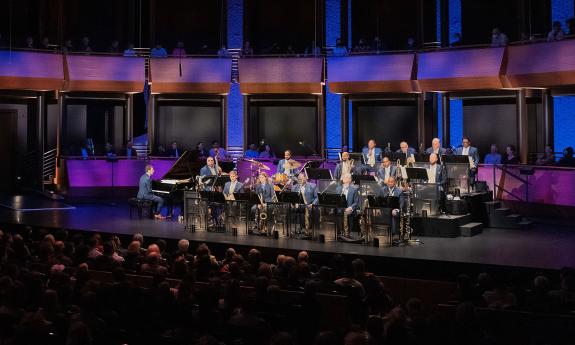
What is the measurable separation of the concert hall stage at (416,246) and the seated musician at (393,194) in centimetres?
60

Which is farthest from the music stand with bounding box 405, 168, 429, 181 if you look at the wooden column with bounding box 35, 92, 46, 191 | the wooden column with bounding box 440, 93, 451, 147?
the wooden column with bounding box 35, 92, 46, 191

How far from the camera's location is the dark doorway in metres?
24.8

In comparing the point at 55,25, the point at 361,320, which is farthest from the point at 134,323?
the point at 55,25

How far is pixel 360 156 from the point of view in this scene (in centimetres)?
1852

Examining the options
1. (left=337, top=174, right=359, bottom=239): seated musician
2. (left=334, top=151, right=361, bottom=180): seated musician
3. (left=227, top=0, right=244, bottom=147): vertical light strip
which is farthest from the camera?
(left=227, top=0, right=244, bottom=147): vertical light strip

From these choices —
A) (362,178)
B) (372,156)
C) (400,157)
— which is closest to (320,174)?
(362,178)

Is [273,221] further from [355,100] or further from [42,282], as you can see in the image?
[355,100]

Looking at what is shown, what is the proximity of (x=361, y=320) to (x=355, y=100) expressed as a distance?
15991 mm

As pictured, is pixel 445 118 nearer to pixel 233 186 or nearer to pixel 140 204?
pixel 233 186

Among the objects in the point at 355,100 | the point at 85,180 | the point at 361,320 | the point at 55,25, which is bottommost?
the point at 361,320

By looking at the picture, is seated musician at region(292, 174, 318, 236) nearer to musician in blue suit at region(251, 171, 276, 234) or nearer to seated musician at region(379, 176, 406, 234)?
musician in blue suit at region(251, 171, 276, 234)

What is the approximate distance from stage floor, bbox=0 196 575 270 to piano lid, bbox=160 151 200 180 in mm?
1181

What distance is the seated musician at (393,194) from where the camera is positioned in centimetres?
1447

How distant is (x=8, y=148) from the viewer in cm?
2492
